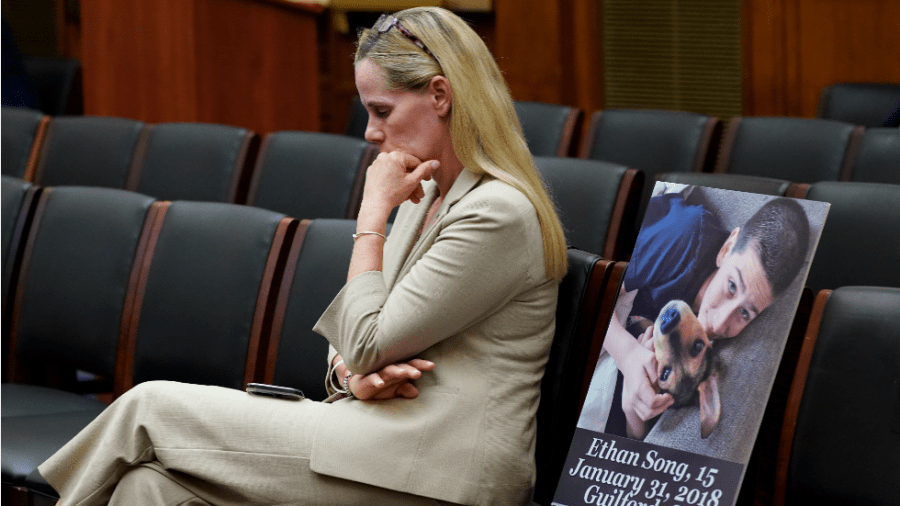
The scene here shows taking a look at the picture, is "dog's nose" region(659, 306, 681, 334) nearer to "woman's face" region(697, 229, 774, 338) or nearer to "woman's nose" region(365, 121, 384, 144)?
"woman's face" region(697, 229, 774, 338)

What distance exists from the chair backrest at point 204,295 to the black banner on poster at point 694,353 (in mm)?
497

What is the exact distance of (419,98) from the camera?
0.91m

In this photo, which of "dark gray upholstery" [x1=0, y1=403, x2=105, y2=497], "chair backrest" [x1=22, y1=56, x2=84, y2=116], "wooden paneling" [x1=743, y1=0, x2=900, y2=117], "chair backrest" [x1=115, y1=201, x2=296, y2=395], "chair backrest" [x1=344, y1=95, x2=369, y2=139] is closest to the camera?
"dark gray upholstery" [x1=0, y1=403, x2=105, y2=497]

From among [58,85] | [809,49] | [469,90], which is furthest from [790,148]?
[58,85]

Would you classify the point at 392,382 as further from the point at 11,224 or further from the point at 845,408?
the point at 11,224

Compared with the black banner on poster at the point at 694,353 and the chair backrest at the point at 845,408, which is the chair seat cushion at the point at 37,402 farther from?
the chair backrest at the point at 845,408

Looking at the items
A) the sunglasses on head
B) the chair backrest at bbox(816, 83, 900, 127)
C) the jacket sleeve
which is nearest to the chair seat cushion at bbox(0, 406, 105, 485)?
the jacket sleeve

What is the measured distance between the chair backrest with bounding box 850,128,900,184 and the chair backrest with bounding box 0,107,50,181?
1539 mm

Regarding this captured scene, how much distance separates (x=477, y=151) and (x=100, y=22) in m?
1.80

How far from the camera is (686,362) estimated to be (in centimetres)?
90

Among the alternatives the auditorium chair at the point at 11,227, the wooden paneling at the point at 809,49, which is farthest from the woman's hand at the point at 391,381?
the wooden paneling at the point at 809,49

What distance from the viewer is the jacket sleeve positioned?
33.4 inches

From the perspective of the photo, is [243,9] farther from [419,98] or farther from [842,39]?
[419,98]

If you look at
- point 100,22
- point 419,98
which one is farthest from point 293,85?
point 419,98
